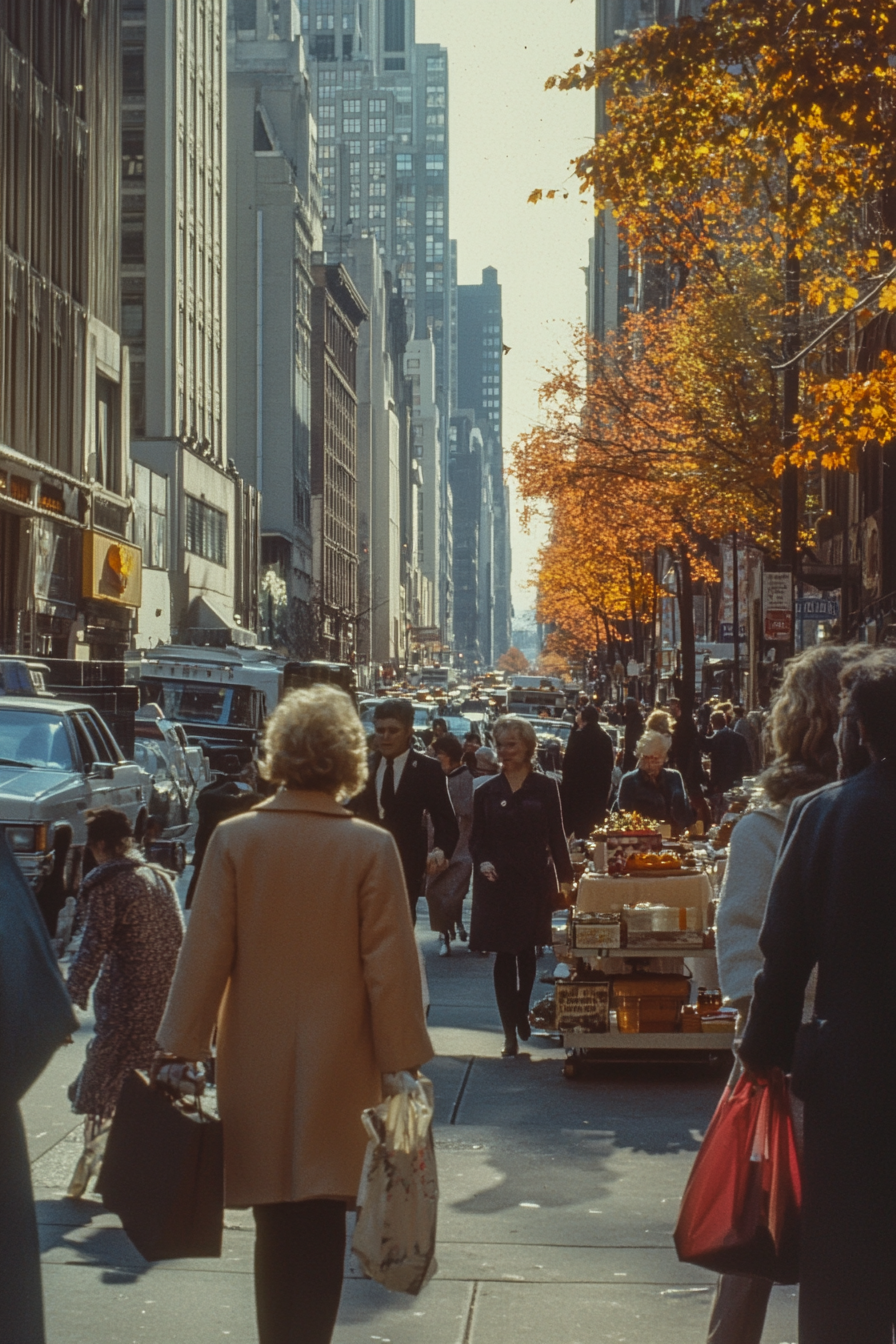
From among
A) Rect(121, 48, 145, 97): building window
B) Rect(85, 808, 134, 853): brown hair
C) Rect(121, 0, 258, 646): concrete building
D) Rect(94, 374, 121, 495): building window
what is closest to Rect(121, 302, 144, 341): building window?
Rect(121, 0, 258, 646): concrete building

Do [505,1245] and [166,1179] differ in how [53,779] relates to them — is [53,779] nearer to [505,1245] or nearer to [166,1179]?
[505,1245]

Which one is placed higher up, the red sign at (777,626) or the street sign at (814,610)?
the street sign at (814,610)

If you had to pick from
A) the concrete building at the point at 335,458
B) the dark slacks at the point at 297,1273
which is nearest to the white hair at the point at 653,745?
the dark slacks at the point at 297,1273

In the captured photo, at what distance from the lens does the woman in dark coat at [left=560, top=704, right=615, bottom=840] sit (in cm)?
1791

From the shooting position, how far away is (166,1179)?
4.38 metres

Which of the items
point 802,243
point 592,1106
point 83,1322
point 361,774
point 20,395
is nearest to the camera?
point 361,774

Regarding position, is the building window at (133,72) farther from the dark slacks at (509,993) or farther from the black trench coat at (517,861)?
the dark slacks at (509,993)

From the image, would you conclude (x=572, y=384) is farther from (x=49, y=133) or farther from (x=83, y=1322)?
(x=83, y=1322)

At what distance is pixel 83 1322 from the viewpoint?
5.48 meters

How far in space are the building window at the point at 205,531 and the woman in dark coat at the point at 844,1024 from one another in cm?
6607

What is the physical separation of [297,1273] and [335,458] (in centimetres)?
13862

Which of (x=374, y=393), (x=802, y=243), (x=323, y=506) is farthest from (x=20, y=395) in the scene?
(x=374, y=393)

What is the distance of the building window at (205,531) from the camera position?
231ft

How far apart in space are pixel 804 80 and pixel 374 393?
16801 cm
